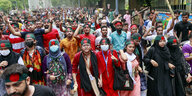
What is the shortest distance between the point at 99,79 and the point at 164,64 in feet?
5.10

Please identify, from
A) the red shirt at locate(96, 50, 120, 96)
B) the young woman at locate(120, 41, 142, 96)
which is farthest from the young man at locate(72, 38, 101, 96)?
the young woman at locate(120, 41, 142, 96)

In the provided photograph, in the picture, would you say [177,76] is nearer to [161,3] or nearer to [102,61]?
[102,61]

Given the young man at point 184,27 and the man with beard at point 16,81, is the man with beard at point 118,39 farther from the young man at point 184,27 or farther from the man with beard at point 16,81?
the man with beard at point 16,81

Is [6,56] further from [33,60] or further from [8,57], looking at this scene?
[33,60]

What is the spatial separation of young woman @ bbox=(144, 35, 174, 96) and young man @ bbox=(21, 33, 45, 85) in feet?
7.94

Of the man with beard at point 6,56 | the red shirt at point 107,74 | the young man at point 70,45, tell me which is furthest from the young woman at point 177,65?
the man with beard at point 6,56

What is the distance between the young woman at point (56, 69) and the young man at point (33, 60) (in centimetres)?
22

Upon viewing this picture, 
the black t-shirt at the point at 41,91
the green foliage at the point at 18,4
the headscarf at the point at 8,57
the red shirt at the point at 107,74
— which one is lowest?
the red shirt at the point at 107,74

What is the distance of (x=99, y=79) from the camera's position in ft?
13.6

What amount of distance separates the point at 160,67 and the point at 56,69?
233 centimetres

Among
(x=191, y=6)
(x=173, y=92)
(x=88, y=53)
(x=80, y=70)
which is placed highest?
(x=191, y=6)

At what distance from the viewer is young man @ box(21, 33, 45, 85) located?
428 cm

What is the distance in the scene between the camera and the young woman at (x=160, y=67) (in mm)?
4454

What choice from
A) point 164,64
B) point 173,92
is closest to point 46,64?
point 164,64
